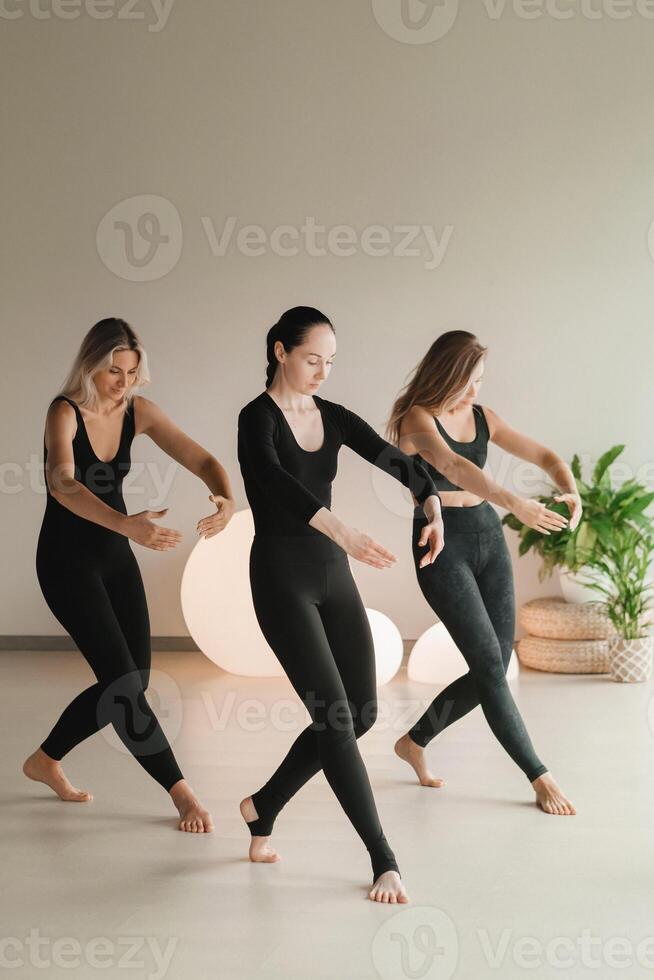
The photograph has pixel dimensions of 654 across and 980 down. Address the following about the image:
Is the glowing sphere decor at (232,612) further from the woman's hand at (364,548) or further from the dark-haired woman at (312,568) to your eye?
the woman's hand at (364,548)

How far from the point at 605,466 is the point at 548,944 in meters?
3.46

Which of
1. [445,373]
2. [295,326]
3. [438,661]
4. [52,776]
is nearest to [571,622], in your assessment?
[438,661]

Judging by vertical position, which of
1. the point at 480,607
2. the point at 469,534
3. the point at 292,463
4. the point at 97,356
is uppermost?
the point at 97,356

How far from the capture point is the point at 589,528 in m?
5.41

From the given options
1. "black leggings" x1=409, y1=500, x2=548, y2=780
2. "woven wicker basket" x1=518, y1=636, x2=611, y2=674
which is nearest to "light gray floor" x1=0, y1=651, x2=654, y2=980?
"black leggings" x1=409, y1=500, x2=548, y2=780

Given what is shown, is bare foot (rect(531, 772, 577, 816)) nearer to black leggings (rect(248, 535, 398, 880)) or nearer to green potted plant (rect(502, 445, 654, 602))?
black leggings (rect(248, 535, 398, 880))

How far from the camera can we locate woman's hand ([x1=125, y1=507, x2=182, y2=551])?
2.76m

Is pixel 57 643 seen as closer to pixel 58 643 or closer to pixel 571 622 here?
pixel 58 643

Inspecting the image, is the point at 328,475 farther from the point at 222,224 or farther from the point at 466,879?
the point at 222,224

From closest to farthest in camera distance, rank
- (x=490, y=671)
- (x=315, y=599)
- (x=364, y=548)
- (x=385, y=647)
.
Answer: (x=364, y=548), (x=315, y=599), (x=490, y=671), (x=385, y=647)

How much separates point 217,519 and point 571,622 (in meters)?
2.92

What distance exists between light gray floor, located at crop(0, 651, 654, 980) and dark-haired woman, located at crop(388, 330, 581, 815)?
0.95 ft

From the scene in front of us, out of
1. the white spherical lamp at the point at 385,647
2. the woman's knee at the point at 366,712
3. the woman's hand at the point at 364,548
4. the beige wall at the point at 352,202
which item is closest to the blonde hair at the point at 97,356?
the woman's hand at the point at 364,548

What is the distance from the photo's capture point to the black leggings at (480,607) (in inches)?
132
